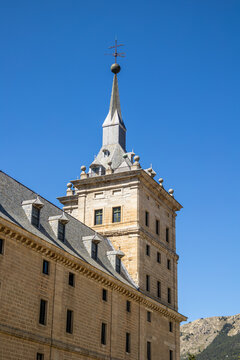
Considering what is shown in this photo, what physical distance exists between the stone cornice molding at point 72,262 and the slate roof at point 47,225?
0.68m

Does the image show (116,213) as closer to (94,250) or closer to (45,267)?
(94,250)

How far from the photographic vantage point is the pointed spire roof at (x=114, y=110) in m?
67.9

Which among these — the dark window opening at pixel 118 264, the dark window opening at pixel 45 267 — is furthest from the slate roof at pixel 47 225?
the dark window opening at pixel 45 267

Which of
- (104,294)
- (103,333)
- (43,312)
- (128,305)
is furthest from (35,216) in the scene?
(128,305)

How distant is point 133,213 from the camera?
188ft

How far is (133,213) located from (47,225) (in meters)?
13.9

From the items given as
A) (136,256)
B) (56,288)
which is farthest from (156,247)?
(56,288)

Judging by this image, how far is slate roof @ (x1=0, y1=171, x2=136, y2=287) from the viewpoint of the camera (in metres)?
41.2

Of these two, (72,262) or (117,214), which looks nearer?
(72,262)

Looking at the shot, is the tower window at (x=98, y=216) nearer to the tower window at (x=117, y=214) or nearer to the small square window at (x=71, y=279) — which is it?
the tower window at (x=117, y=214)

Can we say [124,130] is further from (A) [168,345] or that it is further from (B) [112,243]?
(A) [168,345]

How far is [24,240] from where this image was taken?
1535 inches

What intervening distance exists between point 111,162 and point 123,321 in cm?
1760

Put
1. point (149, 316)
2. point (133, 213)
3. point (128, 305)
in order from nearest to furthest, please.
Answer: point (128, 305), point (149, 316), point (133, 213)
